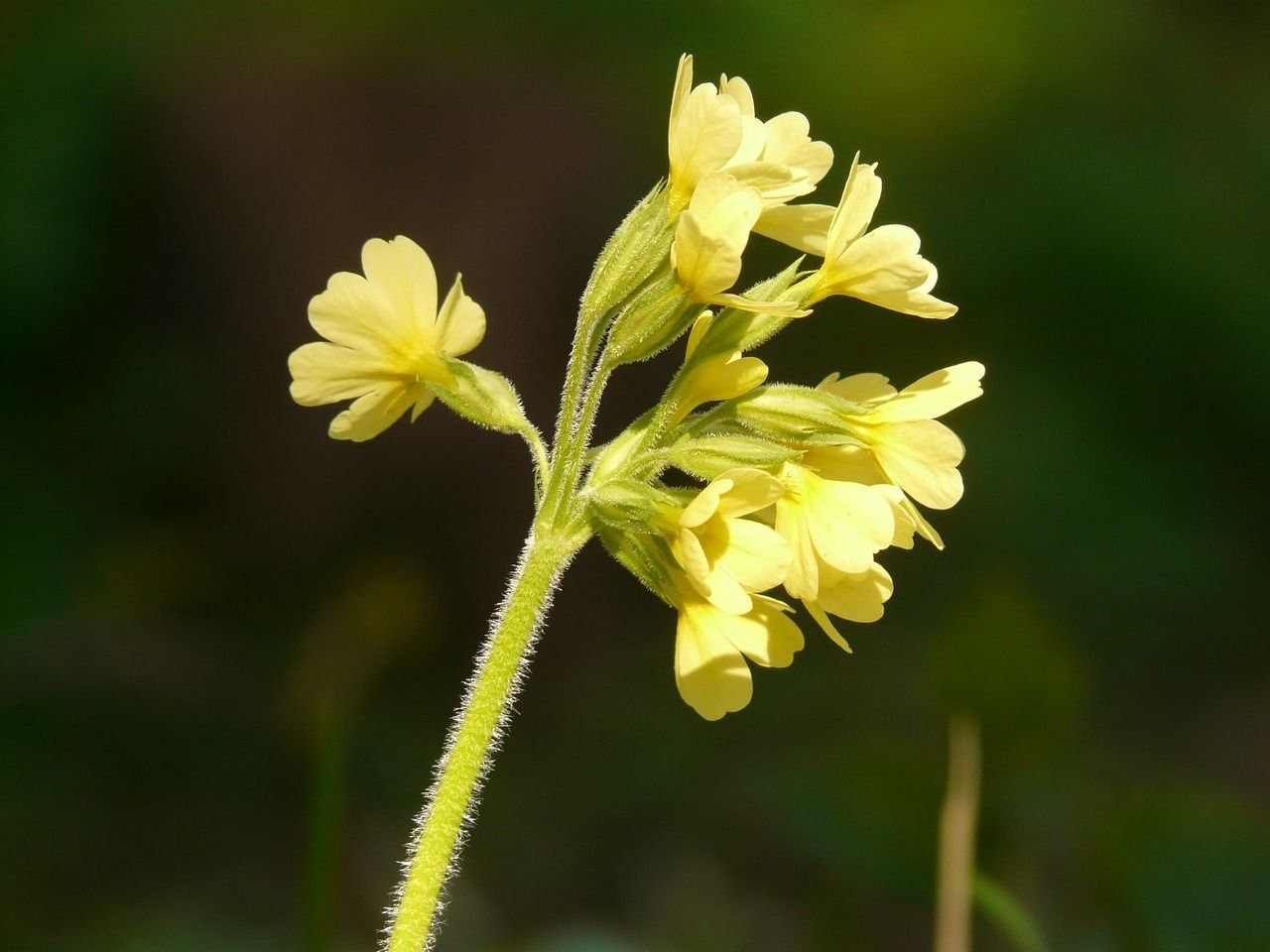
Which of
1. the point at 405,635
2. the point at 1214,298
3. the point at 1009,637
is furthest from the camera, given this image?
the point at 1214,298

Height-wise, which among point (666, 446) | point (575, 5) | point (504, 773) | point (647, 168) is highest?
point (666, 446)

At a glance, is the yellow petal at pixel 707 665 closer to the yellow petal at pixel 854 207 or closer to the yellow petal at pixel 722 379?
the yellow petal at pixel 722 379

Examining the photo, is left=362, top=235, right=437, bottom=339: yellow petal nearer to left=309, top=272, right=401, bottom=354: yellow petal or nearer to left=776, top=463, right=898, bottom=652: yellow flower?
left=309, top=272, right=401, bottom=354: yellow petal

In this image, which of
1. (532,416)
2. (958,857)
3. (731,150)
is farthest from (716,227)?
(532,416)

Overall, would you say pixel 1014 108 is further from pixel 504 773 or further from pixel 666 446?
pixel 666 446

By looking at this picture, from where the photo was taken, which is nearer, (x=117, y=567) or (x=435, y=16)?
(x=117, y=567)

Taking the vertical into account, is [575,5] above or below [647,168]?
above

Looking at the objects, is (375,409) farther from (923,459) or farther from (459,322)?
(923,459)

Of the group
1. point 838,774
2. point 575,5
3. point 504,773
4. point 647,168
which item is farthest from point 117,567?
point 838,774
